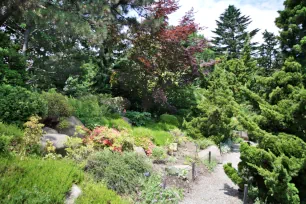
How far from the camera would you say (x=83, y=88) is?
10227mm

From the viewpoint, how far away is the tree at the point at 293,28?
17.6 feet

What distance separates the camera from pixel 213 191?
16.8ft

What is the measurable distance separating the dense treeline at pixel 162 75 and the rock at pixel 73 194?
102 inches

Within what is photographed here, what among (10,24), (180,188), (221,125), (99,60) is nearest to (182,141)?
(221,125)

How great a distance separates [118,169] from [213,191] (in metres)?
2.25

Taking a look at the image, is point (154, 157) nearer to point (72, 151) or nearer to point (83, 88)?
point (72, 151)

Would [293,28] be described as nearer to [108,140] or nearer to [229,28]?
[108,140]

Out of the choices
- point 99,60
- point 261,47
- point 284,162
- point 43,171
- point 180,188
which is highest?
point 261,47

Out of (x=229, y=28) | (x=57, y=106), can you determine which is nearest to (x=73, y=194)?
(x=57, y=106)

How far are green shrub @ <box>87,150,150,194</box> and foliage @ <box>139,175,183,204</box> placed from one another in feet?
0.70

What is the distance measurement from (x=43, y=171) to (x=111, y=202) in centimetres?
116

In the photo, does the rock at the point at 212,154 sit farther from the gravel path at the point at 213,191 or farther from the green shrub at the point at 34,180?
the green shrub at the point at 34,180

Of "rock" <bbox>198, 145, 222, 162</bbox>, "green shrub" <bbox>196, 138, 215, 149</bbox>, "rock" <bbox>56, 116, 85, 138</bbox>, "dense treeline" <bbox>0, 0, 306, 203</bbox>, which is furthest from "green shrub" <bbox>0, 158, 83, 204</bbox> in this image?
"green shrub" <bbox>196, 138, 215, 149</bbox>

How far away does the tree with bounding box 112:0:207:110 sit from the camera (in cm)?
1004
